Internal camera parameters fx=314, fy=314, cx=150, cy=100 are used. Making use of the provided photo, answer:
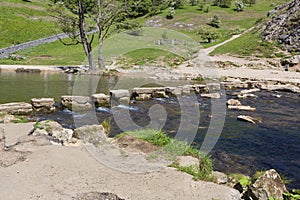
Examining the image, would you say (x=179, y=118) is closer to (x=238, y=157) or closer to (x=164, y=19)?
(x=238, y=157)

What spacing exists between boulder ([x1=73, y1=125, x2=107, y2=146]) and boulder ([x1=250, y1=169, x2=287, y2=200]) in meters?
5.24

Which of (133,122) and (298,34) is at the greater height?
(298,34)

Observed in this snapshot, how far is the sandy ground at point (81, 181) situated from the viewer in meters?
7.02

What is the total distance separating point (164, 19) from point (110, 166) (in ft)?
259

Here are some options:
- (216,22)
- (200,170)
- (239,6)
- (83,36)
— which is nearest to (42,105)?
(200,170)

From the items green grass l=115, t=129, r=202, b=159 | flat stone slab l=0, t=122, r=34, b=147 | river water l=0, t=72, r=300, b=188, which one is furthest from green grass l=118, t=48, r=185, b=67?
green grass l=115, t=129, r=202, b=159

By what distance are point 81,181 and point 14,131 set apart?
5.13 metres

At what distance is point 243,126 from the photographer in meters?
14.9

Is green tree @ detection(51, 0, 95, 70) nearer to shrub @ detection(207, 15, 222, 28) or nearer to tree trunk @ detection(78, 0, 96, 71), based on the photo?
tree trunk @ detection(78, 0, 96, 71)

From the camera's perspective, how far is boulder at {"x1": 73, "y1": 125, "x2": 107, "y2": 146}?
10.6 metres

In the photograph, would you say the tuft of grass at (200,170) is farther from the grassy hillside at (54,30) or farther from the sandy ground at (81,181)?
the grassy hillside at (54,30)

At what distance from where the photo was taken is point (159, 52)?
44.5 metres

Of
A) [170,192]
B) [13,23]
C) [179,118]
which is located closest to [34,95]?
[179,118]

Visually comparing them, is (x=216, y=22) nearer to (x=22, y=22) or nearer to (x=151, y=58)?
(x=151, y=58)
